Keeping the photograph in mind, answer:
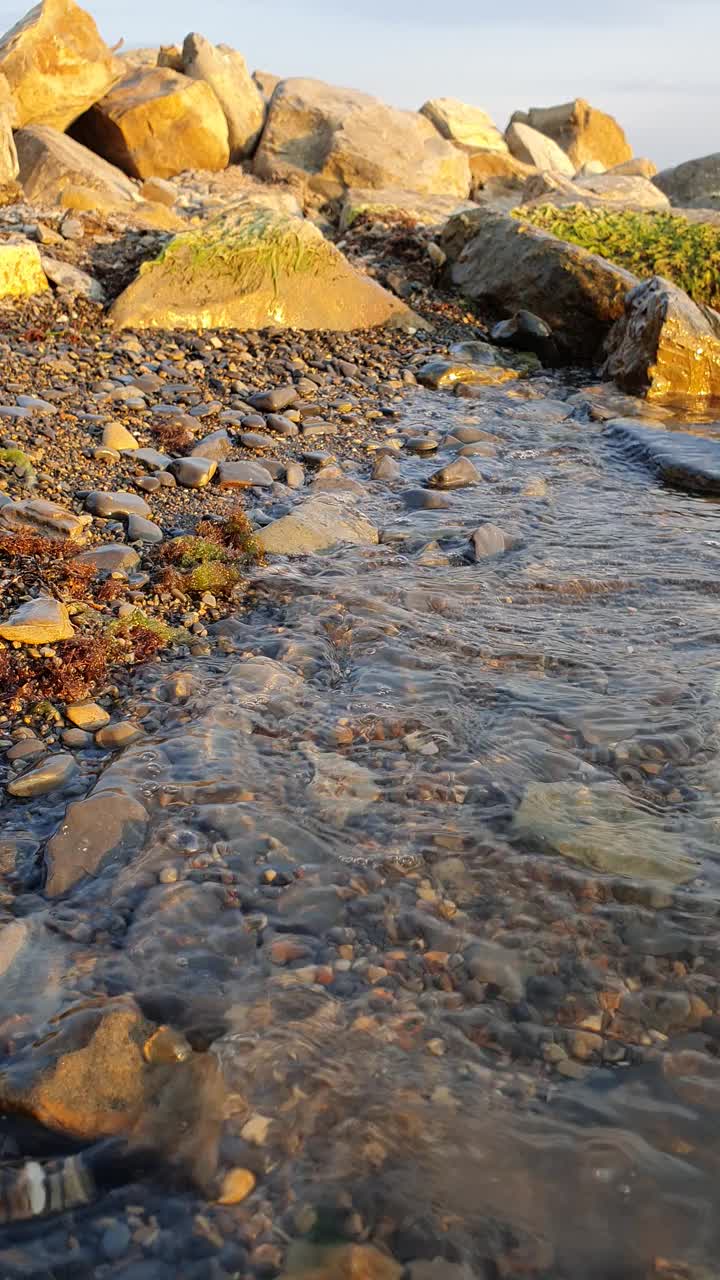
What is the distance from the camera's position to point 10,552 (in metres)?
5.21

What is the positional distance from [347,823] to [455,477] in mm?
4311

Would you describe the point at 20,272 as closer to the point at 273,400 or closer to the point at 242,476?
the point at 273,400

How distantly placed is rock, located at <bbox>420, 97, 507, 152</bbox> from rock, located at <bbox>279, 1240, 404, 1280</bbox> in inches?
1234

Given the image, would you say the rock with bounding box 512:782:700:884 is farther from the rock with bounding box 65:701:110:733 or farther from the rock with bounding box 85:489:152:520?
the rock with bounding box 85:489:152:520

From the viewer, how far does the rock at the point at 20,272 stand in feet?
34.1

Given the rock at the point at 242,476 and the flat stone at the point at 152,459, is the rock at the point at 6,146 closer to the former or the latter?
the flat stone at the point at 152,459

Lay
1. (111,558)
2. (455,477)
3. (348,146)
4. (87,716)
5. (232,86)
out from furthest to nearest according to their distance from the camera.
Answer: (232,86) → (348,146) → (455,477) → (111,558) → (87,716)

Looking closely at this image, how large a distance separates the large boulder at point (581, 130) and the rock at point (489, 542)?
34.4 metres

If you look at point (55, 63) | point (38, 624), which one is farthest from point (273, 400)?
point (55, 63)

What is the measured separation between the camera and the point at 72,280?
10.8m

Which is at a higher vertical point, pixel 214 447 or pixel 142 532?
pixel 214 447

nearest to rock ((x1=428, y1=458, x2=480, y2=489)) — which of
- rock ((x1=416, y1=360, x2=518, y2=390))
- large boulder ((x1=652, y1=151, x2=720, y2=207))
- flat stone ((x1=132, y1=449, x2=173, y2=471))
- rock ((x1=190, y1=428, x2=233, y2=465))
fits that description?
rock ((x1=190, y1=428, x2=233, y2=465))

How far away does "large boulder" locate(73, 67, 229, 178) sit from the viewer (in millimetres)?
20547

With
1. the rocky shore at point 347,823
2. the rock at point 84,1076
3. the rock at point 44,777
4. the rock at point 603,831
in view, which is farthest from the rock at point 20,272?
the rock at point 84,1076
